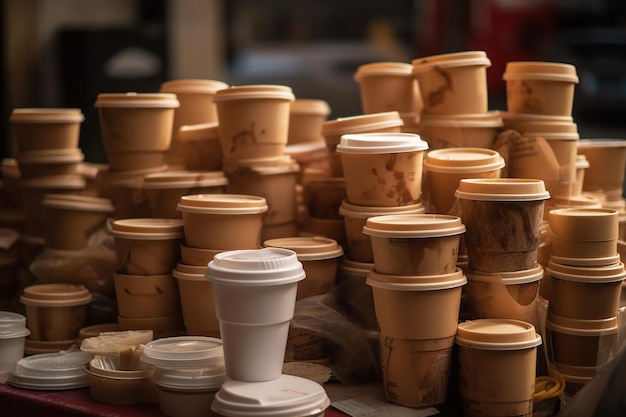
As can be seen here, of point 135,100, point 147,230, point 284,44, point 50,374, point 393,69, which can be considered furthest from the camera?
point 284,44

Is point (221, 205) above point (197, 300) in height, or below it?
above

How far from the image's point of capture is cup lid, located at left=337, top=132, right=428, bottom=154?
3.04 metres

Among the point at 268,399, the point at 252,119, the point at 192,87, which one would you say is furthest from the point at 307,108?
the point at 268,399

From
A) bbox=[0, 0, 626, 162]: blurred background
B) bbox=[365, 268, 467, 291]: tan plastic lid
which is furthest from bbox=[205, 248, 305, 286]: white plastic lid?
bbox=[0, 0, 626, 162]: blurred background

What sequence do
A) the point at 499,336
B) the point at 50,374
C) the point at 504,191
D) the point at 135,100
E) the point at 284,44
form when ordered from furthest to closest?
the point at 284,44 → the point at 135,100 → the point at 50,374 → the point at 504,191 → the point at 499,336

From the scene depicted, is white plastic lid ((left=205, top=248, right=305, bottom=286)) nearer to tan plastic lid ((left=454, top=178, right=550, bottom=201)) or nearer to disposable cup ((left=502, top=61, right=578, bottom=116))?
tan plastic lid ((left=454, top=178, right=550, bottom=201))

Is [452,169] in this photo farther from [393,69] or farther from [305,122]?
[305,122]

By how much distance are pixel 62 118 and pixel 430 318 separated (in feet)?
6.87

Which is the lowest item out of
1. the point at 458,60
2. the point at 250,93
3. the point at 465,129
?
the point at 465,129

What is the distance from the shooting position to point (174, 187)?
11.2 feet

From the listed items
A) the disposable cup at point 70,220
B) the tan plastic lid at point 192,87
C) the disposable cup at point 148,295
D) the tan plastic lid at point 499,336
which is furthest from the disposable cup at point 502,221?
the disposable cup at point 70,220

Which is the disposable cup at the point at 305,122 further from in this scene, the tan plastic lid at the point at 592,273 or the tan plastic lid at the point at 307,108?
the tan plastic lid at the point at 592,273

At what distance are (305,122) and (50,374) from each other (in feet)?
6.21

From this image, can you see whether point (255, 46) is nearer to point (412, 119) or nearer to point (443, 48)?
point (443, 48)
